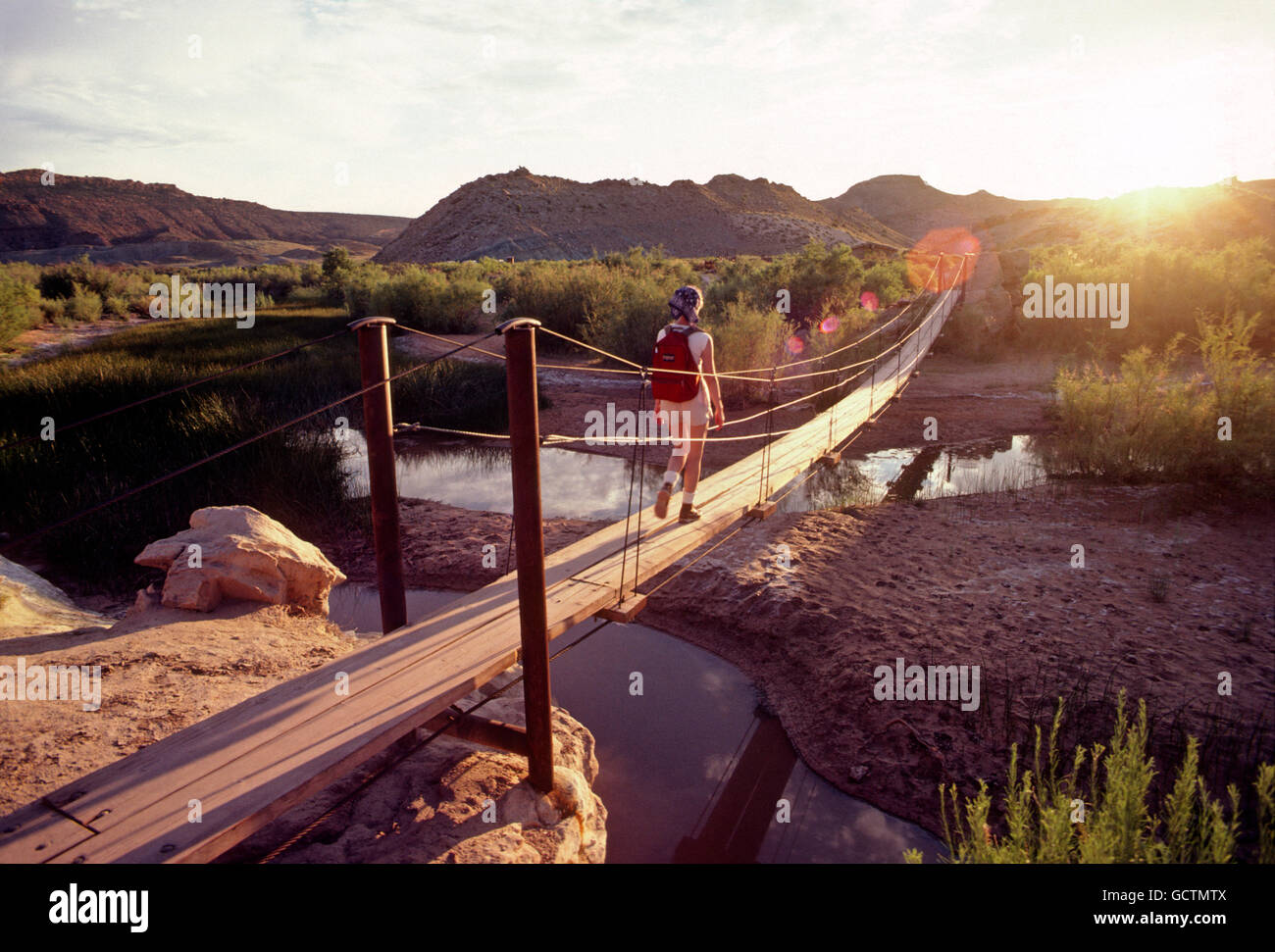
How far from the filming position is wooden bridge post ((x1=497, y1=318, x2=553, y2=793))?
2.47 meters

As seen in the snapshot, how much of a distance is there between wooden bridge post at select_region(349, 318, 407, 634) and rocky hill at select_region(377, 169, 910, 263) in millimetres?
48823

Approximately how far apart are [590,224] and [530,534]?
60.3 m

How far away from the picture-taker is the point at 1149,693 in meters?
3.90

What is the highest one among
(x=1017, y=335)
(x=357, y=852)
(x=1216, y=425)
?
(x=1017, y=335)

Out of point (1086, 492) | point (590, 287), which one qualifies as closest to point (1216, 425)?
point (1086, 492)

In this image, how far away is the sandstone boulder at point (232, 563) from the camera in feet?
14.0

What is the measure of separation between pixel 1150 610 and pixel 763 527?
2847 millimetres

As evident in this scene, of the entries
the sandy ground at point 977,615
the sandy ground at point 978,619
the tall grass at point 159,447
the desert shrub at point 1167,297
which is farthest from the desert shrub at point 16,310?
the desert shrub at point 1167,297

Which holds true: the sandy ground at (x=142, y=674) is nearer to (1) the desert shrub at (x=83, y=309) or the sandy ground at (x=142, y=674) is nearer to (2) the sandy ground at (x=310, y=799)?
(2) the sandy ground at (x=310, y=799)

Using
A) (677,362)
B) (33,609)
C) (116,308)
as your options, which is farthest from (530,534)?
(116,308)

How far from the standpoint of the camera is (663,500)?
4.71 m

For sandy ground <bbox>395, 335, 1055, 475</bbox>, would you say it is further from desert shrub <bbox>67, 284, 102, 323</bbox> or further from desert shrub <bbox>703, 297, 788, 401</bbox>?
desert shrub <bbox>67, 284, 102, 323</bbox>

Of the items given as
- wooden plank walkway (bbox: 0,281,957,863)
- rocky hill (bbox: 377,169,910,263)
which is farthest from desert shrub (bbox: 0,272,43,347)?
rocky hill (bbox: 377,169,910,263)
